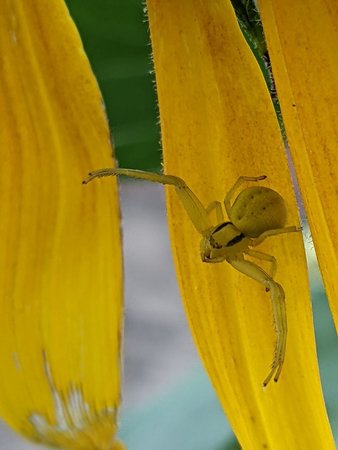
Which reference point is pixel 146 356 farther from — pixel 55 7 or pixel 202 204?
pixel 55 7

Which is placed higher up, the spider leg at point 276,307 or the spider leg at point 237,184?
the spider leg at point 237,184

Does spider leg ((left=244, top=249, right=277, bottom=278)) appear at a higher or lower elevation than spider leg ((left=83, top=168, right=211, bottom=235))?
lower

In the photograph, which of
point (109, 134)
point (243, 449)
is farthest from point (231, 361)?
point (109, 134)

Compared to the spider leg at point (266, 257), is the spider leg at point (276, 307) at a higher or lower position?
lower
